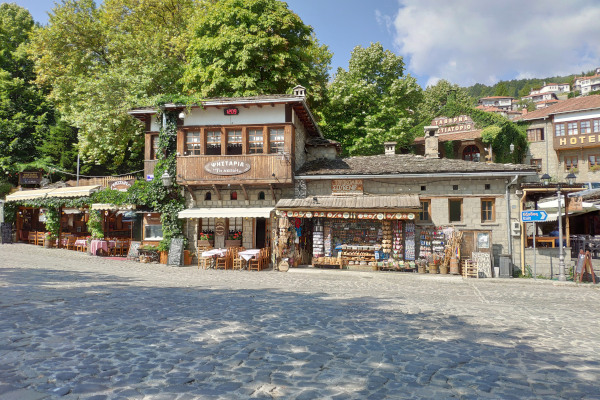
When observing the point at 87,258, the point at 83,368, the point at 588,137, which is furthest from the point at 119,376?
the point at 588,137

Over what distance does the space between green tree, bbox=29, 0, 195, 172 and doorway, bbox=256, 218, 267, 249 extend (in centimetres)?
1139

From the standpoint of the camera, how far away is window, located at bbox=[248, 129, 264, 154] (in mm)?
17828

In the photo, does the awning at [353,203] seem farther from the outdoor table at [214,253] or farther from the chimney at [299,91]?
the chimney at [299,91]

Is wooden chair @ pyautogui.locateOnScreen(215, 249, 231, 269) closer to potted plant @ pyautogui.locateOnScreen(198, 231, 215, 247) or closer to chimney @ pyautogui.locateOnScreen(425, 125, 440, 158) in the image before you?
potted plant @ pyautogui.locateOnScreen(198, 231, 215, 247)

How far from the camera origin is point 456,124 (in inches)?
1532

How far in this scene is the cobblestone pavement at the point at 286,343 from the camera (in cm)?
415

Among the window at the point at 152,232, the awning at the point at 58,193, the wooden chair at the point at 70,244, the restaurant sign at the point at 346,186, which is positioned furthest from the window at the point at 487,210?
the wooden chair at the point at 70,244

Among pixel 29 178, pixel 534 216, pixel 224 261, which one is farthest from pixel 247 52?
pixel 29 178

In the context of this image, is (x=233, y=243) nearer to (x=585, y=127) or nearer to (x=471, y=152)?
(x=471, y=152)

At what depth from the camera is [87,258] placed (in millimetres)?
18312

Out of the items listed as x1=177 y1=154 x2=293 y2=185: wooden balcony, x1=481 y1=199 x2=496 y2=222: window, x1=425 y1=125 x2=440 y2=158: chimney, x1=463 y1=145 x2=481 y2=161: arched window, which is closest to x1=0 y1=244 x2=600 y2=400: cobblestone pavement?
x1=481 y1=199 x2=496 y2=222: window

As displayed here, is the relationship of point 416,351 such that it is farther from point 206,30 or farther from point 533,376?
point 206,30

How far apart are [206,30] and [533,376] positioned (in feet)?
82.7

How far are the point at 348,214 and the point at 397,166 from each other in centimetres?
343
